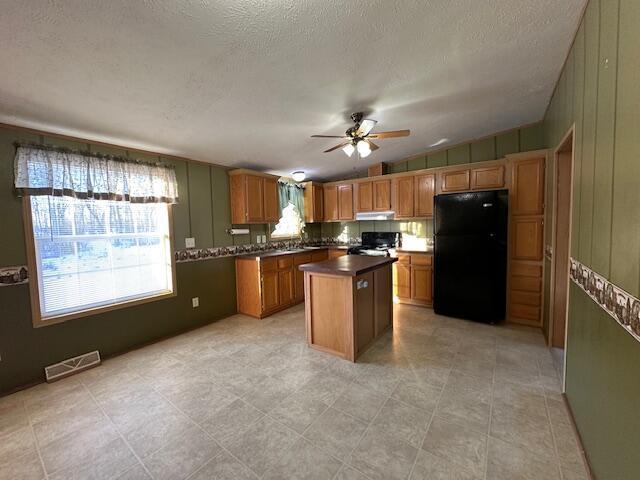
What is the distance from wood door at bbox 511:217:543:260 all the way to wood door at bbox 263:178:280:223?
11.4 feet

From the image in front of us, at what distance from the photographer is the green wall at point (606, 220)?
1.02 m

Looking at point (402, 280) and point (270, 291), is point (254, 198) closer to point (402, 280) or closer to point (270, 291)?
point (270, 291)

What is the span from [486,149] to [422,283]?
232 centimetres

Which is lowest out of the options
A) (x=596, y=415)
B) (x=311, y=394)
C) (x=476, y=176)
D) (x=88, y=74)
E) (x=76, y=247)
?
(x=311, y=394)

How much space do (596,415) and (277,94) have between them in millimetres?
2918

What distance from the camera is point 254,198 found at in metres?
4.16

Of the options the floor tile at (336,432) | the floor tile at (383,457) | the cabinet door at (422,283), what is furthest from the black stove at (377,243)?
the floor tile at (383,457)

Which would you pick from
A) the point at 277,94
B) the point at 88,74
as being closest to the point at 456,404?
the point at 277,94

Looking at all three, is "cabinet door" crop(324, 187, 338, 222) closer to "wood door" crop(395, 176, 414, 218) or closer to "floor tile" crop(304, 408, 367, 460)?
"wood door" crop(395, 176, 414, 218)

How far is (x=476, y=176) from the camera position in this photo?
148 inches

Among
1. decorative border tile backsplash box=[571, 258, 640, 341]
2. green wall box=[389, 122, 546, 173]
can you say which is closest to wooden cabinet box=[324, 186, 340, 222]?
green wall box=[389, 122, 546, 173]

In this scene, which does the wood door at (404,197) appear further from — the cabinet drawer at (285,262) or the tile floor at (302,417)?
the tile floor at (302,417)

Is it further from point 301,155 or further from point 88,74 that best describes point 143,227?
point 301,155

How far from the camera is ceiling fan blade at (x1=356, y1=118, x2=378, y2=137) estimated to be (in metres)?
2.44
